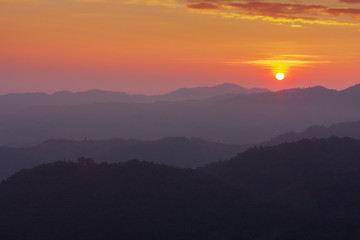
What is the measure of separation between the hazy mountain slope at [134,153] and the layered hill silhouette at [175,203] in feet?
206

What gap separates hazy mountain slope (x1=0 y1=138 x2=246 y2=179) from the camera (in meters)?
146

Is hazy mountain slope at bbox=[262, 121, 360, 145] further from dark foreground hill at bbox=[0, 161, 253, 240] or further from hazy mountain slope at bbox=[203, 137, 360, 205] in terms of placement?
dark foreground hill at bbox=[0, 161, 253, 240]

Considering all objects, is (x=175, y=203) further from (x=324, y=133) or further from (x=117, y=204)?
(x=324, y=133)

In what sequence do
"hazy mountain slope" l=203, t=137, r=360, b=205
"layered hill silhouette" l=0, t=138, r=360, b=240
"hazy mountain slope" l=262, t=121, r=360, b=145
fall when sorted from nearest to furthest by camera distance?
"layered hill silhouette" l=0, t=138, r=360, b=240 < "hazy mountain slope" l=203, t=137, r=360, b=205 < "hazy mountain slope" l=262, t=121, r=360, b=145

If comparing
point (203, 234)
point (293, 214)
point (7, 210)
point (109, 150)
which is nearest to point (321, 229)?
point (293, 214)

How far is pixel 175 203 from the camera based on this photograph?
213 ft

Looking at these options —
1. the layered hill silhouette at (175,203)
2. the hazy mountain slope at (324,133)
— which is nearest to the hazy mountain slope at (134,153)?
the hazy mountain slope at (324,133)

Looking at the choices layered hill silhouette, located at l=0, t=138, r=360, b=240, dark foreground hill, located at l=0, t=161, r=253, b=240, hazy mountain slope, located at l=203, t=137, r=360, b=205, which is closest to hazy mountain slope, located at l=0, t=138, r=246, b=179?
hazy mountain slope, located at l=203, t=137, r=360, b=205

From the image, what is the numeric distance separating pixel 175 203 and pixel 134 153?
85.0 m

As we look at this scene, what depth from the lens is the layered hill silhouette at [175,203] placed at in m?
57.5

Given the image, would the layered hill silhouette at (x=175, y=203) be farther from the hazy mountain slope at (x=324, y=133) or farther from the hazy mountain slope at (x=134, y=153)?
the hazy mountain slope at (x=324, y=133)

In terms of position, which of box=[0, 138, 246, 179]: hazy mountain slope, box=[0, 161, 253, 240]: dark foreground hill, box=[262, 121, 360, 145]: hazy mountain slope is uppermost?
box=[262, 121, 360, 145]: hazy mountain slope

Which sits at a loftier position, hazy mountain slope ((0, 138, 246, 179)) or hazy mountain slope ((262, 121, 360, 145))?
hazy mountain slope ((262, 121, 360, 145))

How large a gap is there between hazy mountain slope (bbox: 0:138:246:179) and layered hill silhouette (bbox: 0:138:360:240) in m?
62.7
